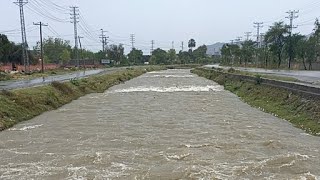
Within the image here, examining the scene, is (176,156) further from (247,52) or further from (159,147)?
(247,52)

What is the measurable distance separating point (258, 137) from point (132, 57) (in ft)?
456

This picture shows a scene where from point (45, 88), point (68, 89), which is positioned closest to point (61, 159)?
point (45, 88)

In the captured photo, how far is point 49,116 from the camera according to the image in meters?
22.3

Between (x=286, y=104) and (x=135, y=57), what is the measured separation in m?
132

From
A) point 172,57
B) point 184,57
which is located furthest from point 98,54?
point 184,57

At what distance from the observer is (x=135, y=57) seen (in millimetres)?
153750

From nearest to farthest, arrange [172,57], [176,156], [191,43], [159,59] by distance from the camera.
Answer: [176,156]
[159,59]
[172,57]
[191,43]

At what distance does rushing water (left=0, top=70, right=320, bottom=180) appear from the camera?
1061 cm

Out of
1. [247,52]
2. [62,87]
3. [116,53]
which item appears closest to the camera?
[62,87]

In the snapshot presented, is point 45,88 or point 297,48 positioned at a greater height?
point 297,48

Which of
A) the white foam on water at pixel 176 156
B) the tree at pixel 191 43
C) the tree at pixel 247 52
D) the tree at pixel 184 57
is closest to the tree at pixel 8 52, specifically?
the tree at pixel 247 52

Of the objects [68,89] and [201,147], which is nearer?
[201,147]

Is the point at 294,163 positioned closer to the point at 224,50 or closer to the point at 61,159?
the point at 61,159

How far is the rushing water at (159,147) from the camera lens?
1061 centimetres
